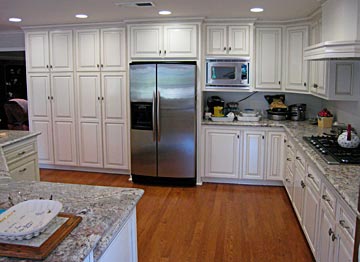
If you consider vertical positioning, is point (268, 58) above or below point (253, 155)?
above

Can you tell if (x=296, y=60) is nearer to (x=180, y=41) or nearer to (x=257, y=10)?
(x=257, y=10)

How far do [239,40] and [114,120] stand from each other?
→ 82.9 inches

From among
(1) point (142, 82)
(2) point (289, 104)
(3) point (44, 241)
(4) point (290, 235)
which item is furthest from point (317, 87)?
(3) point (44, 241)

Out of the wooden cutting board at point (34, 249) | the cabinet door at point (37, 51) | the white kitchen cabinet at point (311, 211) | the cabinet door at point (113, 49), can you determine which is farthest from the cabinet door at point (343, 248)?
the cabinet door at point (37, 51)

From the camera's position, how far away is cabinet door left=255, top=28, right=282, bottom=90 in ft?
15.6

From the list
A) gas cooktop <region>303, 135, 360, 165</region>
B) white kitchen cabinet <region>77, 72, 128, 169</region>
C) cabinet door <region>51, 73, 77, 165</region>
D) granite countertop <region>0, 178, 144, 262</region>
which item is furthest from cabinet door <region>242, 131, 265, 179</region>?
granite countertop <region>0, 178, 144, 262</region>

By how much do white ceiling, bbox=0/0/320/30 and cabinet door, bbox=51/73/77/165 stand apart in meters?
0.91

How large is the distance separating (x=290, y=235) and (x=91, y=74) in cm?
348

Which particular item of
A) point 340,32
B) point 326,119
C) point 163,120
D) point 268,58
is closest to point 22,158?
point 163,120

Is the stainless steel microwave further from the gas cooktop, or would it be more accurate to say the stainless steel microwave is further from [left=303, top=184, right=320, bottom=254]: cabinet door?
[left=303, top=184, right=320, bottom=254]: cabinet door

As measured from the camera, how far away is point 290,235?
3359mm

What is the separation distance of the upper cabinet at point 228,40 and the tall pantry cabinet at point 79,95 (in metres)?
1.23

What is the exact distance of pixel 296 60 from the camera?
15.3 feet

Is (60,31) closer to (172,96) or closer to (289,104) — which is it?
(172,96)
